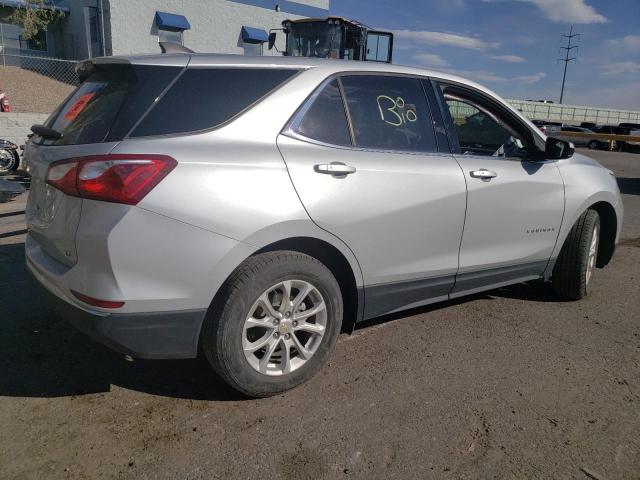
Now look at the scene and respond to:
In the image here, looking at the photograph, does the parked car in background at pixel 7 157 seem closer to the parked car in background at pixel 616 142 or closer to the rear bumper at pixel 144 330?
the rear bumper at pixel 144 330

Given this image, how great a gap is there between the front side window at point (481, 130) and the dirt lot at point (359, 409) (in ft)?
4.53

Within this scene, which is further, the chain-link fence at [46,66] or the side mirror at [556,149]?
the chain-link fence at [46,66]

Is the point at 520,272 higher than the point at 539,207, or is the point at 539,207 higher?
the point at 539,207

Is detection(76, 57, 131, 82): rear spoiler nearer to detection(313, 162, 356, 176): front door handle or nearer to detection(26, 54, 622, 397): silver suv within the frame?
detection(26, 54, 622, 397): silver suv

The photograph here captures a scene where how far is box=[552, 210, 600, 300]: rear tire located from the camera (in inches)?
173

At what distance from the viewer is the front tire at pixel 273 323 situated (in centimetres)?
263

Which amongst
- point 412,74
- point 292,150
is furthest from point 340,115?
point 412,74

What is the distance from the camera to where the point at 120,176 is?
2355mm

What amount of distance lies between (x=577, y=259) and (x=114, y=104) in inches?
146

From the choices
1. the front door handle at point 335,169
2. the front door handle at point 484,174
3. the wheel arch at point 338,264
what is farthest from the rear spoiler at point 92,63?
the front door handle at point 484,174

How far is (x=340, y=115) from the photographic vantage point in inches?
122

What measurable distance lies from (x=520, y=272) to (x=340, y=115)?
6.67 ft

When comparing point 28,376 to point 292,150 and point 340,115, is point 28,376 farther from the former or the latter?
point 340,115

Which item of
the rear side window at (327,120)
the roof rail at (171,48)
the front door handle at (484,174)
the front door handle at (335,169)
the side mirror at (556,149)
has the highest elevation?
the roof rail at (171,48)
